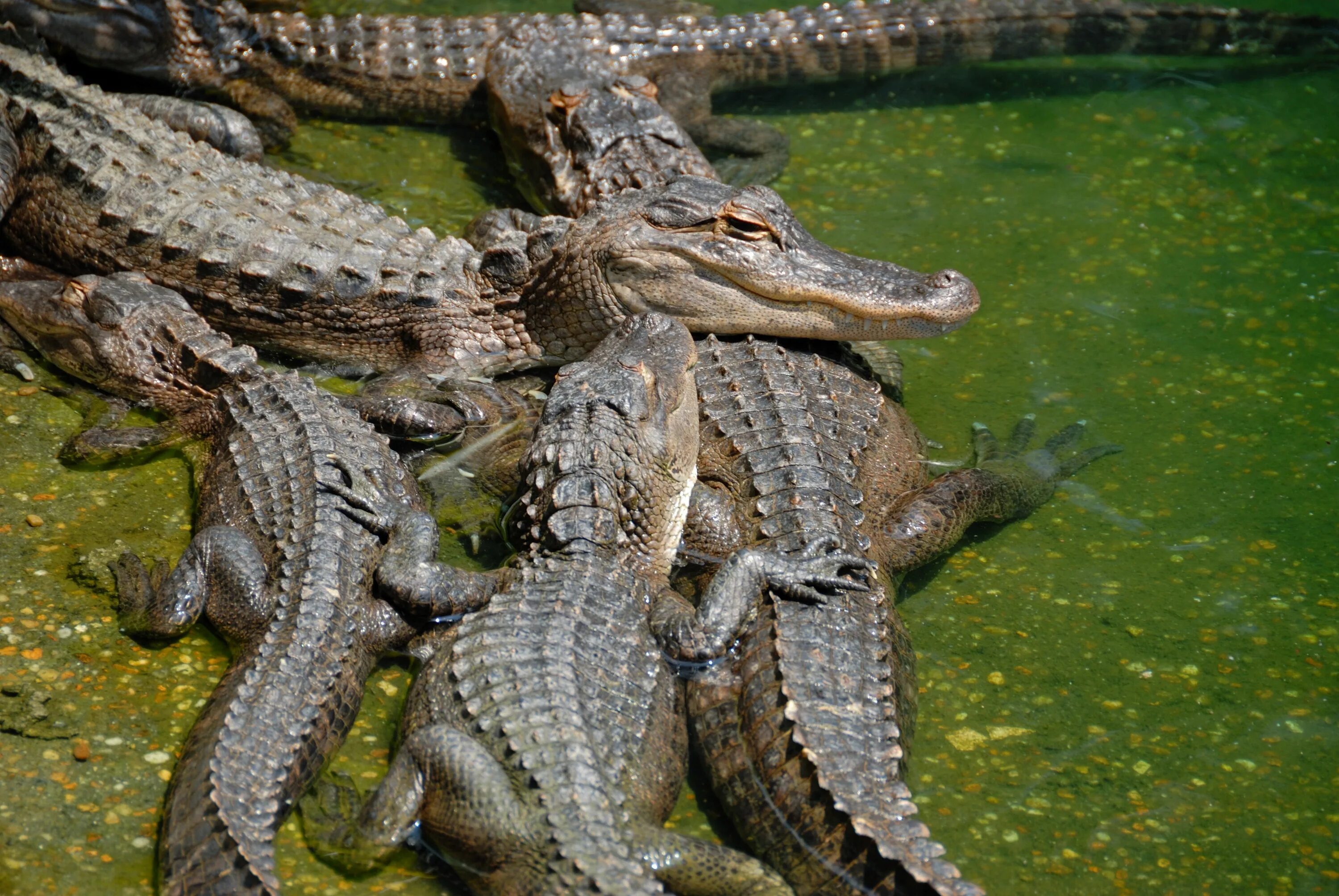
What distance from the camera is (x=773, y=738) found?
307 centimetres

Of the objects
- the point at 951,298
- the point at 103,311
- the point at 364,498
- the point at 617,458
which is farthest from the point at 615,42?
the point at 364,498

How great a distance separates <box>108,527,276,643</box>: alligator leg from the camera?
338 centimetres

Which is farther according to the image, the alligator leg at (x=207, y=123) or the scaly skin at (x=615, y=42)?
the scaly skin at (x=615, y=42)

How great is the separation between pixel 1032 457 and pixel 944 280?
0.72 meters

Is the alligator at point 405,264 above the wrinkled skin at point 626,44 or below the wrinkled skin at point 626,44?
below

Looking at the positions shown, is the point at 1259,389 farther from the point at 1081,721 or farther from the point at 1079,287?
the point at 1081,721

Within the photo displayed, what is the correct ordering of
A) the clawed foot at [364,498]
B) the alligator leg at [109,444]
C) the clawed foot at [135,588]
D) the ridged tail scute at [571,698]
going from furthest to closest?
1. the alligator leg at [109,444]
2. the clawed foot at [364,498]
3. the clawed foot at [135,588]
4. the ridged tail scute at [571,698]

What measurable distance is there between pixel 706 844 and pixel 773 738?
0.37 m

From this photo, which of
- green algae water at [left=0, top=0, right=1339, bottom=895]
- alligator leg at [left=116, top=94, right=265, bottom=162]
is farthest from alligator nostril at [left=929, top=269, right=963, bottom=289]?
alligator leg at [left=116, top=94, right=265, bottom=162]

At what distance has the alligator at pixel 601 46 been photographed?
5.92m

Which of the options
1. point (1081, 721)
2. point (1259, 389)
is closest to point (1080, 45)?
point (1259, 389)

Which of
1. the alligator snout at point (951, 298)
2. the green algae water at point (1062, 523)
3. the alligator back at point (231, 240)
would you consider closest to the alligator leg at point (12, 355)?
the green algae water at point (1062, 523)

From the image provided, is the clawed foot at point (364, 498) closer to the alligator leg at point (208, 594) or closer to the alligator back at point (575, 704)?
the alligator leg at point (208, 594)

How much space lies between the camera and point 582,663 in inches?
124
